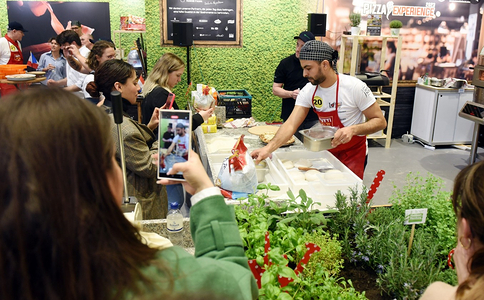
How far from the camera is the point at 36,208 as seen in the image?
658 mm

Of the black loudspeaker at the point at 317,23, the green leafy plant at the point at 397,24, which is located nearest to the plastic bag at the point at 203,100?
the black loudspeaker at the point at 317,23

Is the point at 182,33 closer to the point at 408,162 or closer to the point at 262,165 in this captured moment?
the point at 262,165

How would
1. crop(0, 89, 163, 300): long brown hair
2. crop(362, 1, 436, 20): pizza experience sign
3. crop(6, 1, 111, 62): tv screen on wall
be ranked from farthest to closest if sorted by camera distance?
crop(6, 1, 111, 62): tv screen on wall < crop(362, 1, 436, 20): pizza experience sign < crop(0, 89, 163, 300): long brown hair

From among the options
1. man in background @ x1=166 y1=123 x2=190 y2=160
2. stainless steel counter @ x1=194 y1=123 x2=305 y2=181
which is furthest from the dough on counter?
man in background @ x1=166 y1=123 x2=190 y2=160

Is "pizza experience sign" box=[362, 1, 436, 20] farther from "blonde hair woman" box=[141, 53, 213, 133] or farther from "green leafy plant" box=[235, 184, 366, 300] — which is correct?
"green leafy plant" box=[235, 184, 366, 300]

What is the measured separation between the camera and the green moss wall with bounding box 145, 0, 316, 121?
21.1 ft

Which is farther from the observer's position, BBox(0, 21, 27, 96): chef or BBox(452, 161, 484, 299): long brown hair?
BBox(0, 21, 27, 96): chef

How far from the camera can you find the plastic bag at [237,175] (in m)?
2.42

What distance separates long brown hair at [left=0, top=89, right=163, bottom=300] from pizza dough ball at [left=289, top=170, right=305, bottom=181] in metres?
2.06

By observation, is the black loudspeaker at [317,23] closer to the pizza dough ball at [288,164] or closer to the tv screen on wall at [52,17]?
the pizza dough ball at [288,164]

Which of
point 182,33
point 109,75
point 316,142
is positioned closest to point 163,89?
point 109,75

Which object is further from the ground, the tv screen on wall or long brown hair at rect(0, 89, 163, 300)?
the tv screen on wall

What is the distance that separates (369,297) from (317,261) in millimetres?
231

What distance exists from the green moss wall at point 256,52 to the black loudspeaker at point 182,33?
19.8 inches
